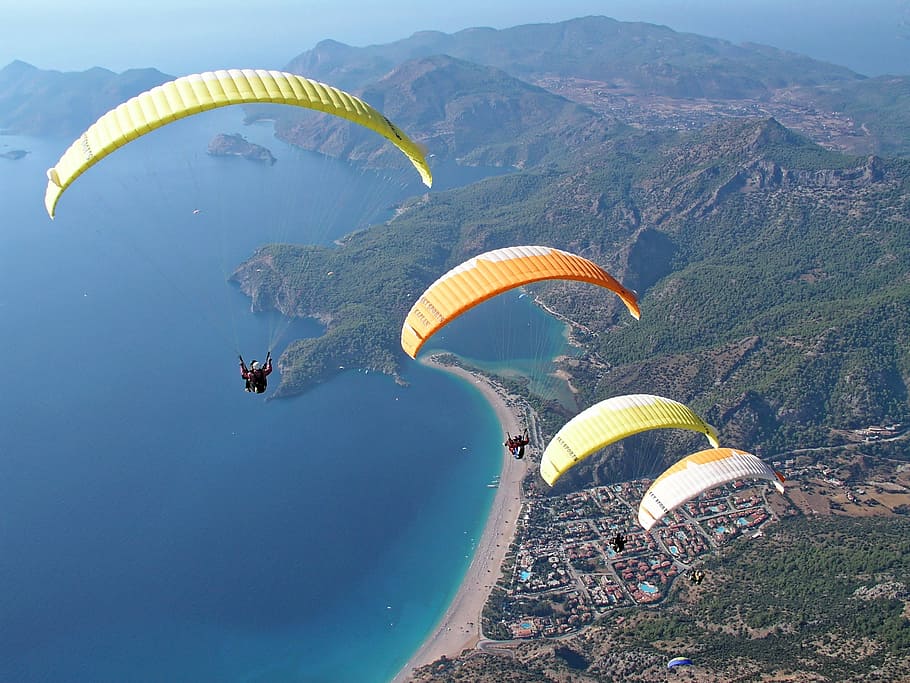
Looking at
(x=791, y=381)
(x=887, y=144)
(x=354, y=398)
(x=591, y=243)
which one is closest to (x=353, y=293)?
(x=354, y=398)

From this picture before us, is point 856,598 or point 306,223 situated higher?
point 306,223

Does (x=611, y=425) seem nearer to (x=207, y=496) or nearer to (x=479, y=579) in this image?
(x=479, y=579)

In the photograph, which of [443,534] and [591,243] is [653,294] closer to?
[591,243]

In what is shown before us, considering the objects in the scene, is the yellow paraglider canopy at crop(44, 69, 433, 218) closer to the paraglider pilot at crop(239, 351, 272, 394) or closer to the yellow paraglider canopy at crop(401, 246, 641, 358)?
the yellow paraglider canopy at crop(401, 246, 641, 358)

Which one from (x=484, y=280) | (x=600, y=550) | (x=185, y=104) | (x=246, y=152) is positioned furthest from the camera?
(x=246, y=152)

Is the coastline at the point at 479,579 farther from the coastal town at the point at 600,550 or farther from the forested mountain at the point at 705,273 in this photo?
the forested mountain at the point at 705,273

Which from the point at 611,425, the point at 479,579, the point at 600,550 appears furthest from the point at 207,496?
the point at 611,425
